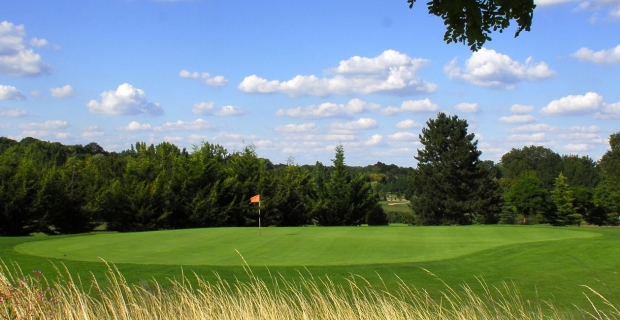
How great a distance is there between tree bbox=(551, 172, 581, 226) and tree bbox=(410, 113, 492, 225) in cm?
956

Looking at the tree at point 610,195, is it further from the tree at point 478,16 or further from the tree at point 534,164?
the tree at point 478,16

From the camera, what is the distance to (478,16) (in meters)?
2.89

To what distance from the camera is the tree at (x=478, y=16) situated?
113 inches

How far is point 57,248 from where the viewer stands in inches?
570

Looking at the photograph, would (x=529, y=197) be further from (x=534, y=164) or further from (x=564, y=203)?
(x=534, y=164)

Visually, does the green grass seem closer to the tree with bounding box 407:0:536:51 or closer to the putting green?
the putting green

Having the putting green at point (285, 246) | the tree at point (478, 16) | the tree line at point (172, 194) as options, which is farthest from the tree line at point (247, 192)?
the tree at point (478, 16)

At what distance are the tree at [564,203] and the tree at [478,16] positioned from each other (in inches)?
2123

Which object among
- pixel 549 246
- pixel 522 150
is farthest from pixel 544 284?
pixel 522 150

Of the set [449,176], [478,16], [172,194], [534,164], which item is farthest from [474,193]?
[534,164]

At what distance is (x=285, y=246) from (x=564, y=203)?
46.1m

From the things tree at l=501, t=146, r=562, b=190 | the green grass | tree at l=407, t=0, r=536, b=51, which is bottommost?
the green grass

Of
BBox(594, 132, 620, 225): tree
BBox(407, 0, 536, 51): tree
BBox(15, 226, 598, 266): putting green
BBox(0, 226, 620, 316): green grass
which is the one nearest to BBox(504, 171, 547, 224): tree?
BBox(594, 132, 620, 225): tree

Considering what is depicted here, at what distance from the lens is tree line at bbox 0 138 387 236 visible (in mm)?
28188
